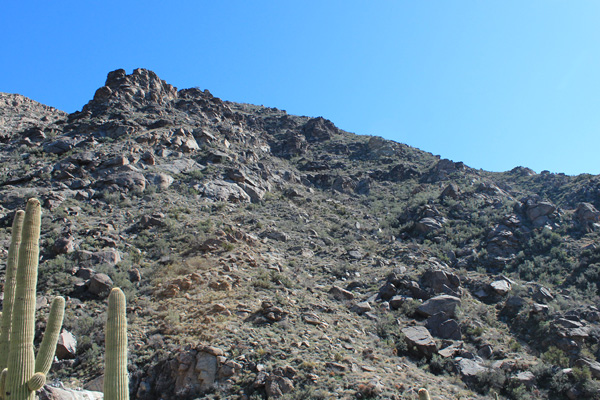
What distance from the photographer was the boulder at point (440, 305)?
16234mm

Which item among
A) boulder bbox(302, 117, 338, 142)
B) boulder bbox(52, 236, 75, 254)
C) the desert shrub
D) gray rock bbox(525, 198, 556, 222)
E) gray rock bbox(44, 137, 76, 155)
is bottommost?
the desert shrub

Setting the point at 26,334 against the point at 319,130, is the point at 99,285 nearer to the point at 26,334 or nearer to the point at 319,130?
the point at 26,334

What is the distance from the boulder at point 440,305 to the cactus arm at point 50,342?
1294 centimetres

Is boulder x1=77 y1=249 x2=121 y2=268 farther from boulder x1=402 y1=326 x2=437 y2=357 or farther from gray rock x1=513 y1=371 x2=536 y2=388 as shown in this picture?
gray rock x1=513 y1=371 x2=536 y2=388

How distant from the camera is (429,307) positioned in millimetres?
16422

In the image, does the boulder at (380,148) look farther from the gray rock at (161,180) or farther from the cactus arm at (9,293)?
the cactus arm at (9,293)

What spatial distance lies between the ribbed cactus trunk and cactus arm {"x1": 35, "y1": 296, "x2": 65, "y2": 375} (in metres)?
1.07

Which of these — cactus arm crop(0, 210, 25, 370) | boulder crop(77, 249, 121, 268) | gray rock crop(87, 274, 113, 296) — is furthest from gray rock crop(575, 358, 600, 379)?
boulder crop(77, 249, 121, 268)

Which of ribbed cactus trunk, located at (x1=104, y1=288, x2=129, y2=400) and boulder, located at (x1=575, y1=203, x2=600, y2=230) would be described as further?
boulder, located at (x1=575, y1=203, x2=600, y2=230)

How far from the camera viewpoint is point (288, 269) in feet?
62.8

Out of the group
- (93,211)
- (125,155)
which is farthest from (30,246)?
(125,155)

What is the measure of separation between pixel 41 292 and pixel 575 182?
39.0 m

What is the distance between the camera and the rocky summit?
11.4m

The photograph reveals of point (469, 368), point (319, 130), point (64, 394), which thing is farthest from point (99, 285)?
point (319, 130)
